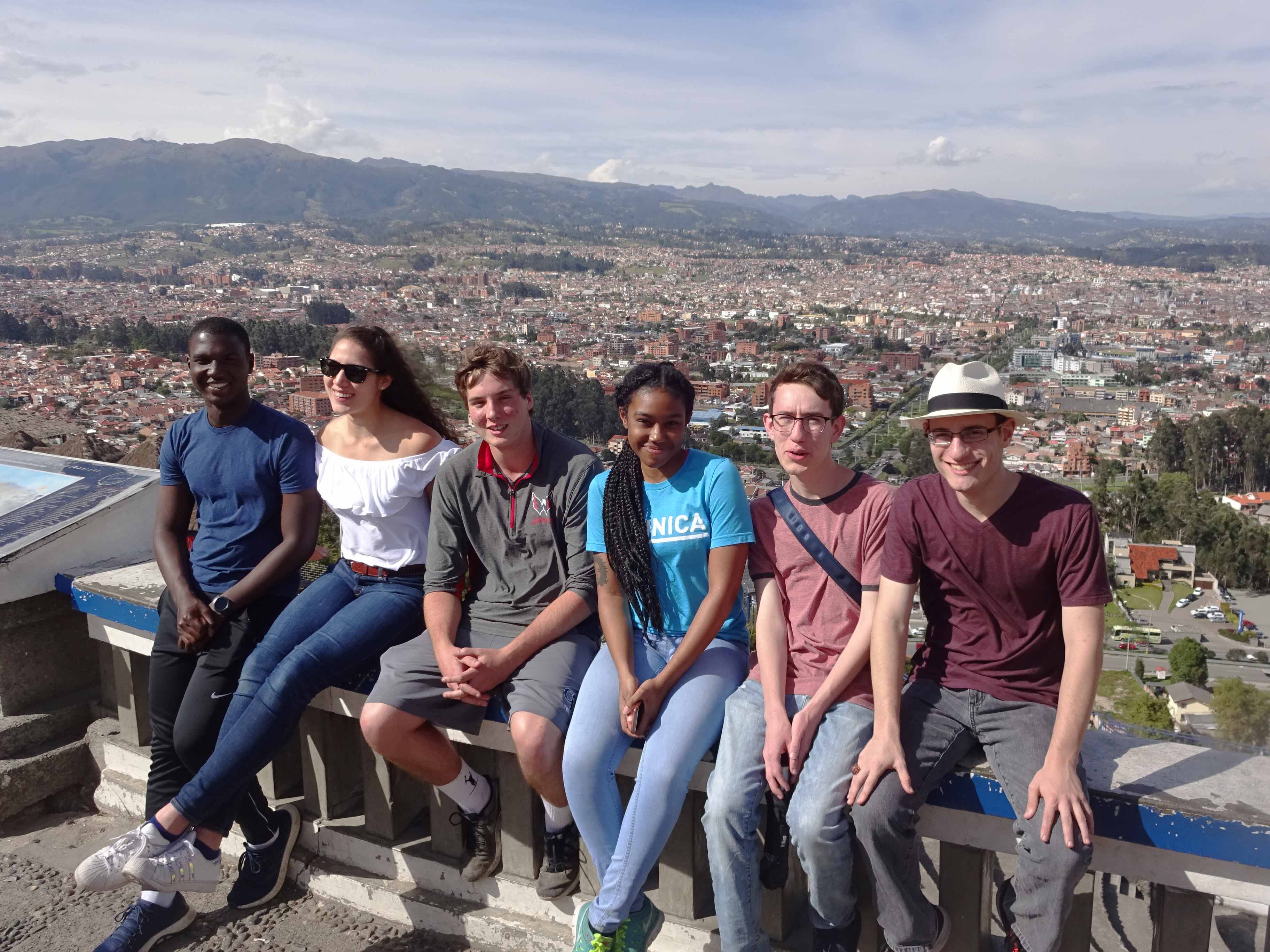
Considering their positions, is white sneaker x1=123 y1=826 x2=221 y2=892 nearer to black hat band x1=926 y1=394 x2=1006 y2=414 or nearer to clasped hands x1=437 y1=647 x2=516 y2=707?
clasped hands x1=437 y1=647 x2=516 y2=707

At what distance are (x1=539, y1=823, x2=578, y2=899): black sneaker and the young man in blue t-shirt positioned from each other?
53 cm

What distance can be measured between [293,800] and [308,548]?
0.47 m

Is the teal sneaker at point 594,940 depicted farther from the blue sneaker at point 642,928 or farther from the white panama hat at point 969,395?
the white panama hat at point 969,395

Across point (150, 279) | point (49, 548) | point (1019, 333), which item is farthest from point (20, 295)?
point (1019, 333)

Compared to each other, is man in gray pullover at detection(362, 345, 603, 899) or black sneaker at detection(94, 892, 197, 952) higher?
man in gray pullover at detection(362, 345, 603, 899)

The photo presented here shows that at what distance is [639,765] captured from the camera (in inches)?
57.2

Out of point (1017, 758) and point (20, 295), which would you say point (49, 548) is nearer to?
point (1017, 758)

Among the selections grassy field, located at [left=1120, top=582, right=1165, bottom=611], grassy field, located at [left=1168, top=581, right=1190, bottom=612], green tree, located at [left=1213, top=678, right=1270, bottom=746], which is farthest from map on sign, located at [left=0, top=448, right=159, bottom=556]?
grassy field, located at [left=1168, top=581, right=1190, bottom=612]

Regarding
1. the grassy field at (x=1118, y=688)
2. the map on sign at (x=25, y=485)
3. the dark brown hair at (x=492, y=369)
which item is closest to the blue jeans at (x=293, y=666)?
the dark brown hair at (x=492, y=369)

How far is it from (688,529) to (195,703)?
3.00ft

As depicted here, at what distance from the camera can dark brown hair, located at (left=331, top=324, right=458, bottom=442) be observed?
198cm

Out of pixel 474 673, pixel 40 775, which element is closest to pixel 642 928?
pixel 474 673

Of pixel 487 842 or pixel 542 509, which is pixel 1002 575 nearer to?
pixel 542 509

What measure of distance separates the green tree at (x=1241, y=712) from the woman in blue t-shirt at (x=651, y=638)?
55.0 ft
